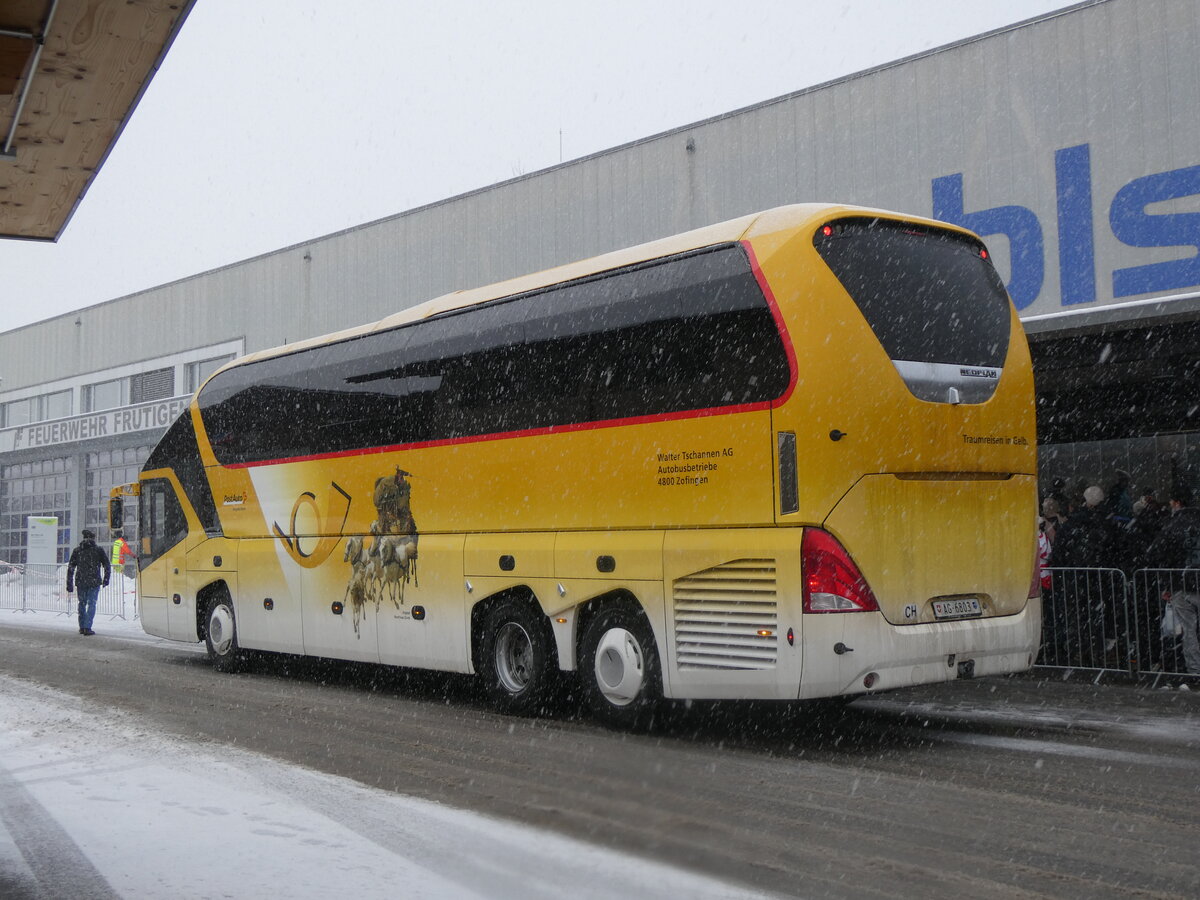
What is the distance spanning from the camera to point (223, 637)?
14.7 m

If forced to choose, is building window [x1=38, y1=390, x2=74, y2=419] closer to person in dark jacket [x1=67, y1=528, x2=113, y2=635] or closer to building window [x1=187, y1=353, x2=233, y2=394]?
building window [x1=187, y1=353, x2=233, y2=394]

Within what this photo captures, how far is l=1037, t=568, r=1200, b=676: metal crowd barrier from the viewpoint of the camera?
12.2 metres

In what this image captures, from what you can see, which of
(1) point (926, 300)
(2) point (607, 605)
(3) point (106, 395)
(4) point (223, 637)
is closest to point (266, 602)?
(4) point (223, 637)

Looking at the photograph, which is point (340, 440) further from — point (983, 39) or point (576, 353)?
point (983, 39)

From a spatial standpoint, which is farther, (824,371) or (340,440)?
(340,440)

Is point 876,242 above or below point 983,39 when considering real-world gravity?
below

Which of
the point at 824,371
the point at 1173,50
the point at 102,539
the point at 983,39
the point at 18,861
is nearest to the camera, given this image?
the point at 18,861

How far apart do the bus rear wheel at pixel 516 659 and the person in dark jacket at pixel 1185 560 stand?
6317 mm

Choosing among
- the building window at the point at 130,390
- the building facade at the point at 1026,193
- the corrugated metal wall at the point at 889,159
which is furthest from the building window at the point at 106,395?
→ the building facade at the point at 1026,193

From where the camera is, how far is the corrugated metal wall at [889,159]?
603 inches

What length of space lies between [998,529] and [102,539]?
3967 cm

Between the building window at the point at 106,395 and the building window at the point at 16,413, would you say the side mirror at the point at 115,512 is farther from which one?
the building window at the point at 16,413

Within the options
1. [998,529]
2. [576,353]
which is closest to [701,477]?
[576,353]

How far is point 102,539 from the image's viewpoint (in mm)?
42719
